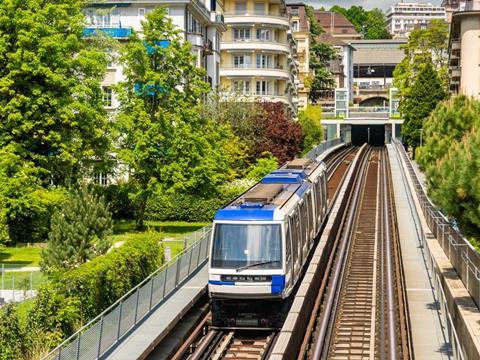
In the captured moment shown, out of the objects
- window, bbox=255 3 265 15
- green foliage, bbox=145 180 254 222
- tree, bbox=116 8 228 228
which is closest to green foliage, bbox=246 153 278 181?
green foliage, bbox=145 180 254 222

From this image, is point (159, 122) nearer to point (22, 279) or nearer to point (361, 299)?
point (22, 279)

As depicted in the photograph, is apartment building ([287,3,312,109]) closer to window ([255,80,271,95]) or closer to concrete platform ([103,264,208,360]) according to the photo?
window ([255,80,271,95])

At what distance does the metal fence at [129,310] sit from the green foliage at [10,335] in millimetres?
1279

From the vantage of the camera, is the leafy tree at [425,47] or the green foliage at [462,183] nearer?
the green foliage at [462,183]

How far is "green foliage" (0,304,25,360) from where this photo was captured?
21.7 metres

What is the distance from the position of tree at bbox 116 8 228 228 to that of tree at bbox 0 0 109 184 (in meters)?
1.55

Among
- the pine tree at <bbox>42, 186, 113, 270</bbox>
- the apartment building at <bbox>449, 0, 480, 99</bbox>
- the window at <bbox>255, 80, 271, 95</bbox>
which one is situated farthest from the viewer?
the window at <bbox>255, 80, 271, 95</bbox>

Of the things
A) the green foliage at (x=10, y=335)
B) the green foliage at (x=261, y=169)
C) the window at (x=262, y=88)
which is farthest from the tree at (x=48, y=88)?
the window at (x=262, y=88)

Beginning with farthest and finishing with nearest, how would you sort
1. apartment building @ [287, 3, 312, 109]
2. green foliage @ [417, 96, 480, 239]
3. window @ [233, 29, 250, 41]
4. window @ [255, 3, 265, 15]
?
1. apartment building @ [287, 3, 312, 109]
2. window @ [255, 3, 265, 15]
3. window @ [233, 29, 250, 41]
4. green foliage @ [417, 96, 480, 239]

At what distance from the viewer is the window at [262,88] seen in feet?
294

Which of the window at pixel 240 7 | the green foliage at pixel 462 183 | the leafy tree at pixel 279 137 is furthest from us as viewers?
the window at pixel 240 7

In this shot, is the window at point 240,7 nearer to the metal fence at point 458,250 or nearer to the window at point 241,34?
the window at point 241,34

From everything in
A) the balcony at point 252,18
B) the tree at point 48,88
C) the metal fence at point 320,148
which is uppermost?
the balcony at point 252,18

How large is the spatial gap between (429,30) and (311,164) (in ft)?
193
